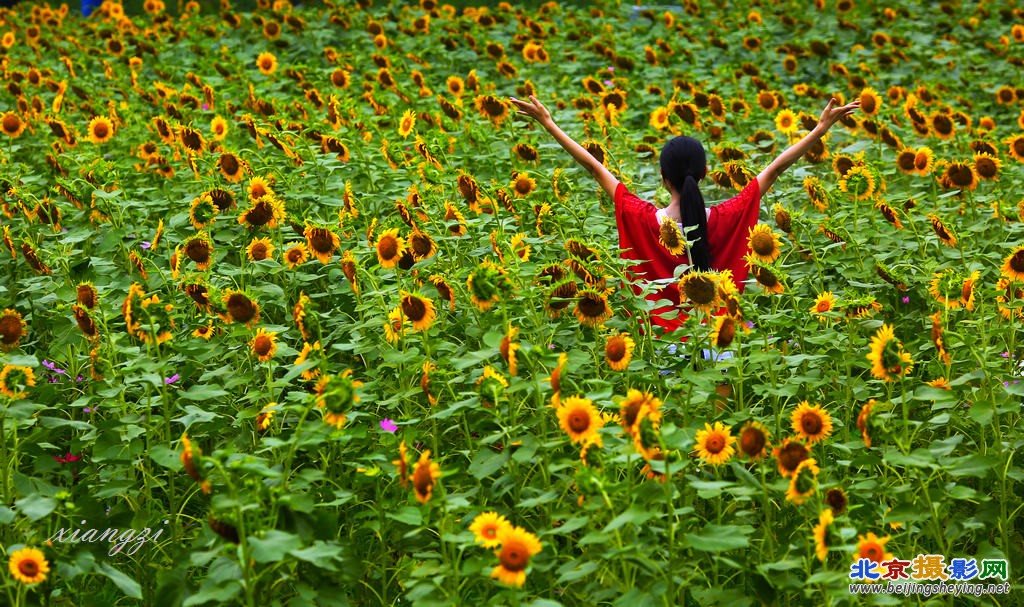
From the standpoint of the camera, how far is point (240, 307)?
332cm

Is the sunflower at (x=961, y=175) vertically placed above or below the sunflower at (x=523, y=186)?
below

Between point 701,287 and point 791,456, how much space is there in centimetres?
68

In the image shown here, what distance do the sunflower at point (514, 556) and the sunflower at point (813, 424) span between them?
91cm

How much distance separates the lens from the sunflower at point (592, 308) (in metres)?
3.32

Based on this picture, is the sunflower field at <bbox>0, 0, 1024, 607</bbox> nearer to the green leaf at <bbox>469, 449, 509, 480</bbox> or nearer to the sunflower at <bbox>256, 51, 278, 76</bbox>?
the green leaf at <bbox>469, 449, 509, 480</bbox>

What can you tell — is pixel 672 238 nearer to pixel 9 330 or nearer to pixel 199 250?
pixel 199 250

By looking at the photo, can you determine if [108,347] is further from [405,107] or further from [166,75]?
[166,75]

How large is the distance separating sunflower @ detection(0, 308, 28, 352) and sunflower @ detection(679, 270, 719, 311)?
1.85 metres

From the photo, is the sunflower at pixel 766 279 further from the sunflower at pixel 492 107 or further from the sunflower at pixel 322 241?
the sunflower at pixel 492 107

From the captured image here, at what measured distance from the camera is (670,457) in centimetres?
257

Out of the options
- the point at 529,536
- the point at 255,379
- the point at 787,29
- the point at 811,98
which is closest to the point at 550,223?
the point at 255,379

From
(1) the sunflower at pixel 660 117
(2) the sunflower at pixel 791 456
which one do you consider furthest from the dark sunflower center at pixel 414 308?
(1) the sunflower at pixel 660 117

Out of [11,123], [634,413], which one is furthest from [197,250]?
[11,123]

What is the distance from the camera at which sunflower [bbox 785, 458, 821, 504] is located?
254cm
